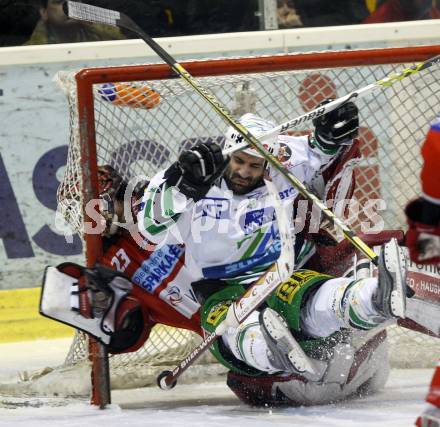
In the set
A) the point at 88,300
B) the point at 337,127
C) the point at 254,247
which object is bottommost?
the point at 88,300

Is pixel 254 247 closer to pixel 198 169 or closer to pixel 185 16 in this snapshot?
pixel 198 169

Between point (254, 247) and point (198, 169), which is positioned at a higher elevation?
point (198, 169)

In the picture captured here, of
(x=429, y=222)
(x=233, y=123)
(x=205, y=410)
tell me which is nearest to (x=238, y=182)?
(x=233, y=123)

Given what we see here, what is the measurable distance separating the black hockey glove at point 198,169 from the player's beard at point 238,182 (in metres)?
0.27

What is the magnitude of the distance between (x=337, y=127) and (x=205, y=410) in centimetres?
92

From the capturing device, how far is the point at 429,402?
2229 mm

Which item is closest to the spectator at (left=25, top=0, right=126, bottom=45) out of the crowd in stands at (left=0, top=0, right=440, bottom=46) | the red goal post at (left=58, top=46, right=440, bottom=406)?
the crowd in stands at (left=0, top=0, right=440, bottom=46)

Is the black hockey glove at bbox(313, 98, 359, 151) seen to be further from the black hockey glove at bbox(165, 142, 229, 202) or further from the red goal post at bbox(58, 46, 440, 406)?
the black hockey glove at bbox(165, 142, 229, 202)

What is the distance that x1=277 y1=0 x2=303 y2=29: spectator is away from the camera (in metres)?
5.02

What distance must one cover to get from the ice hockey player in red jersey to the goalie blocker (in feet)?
4.57

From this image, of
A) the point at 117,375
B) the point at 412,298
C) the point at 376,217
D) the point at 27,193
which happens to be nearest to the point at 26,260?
the point at 27,193

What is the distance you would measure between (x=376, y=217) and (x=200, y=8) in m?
1.37

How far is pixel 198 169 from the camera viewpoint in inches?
127

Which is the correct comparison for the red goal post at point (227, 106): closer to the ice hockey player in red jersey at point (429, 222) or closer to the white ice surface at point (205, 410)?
the white ice surface at point (205, 410)
